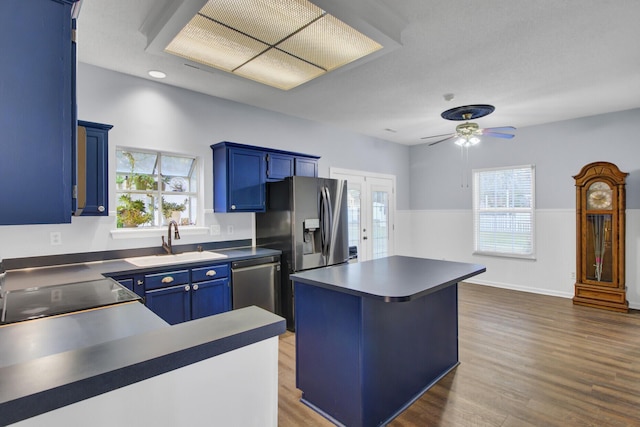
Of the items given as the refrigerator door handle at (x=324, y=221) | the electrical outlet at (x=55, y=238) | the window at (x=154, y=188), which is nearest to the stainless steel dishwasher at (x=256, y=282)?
the refrigerator door handle at (x=324, y=221)

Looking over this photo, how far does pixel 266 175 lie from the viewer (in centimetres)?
404

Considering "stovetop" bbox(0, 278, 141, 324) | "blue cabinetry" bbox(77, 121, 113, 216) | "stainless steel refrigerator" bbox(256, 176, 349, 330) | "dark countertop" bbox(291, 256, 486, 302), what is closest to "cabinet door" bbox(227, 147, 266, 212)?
"stainless steel refrigerator" bbox(256, 176, 349, 330)

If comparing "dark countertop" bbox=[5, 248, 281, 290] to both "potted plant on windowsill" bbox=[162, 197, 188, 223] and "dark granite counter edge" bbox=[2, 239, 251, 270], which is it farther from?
"potted plant on windowsill" bbox=[162, 197, 188, 223]

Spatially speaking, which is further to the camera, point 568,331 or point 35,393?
point 568,331

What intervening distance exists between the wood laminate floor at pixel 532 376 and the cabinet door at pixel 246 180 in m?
1.51

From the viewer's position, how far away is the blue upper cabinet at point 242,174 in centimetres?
373

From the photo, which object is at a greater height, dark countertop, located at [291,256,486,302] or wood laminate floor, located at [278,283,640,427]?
dark countertop, located at [291,256,486,302]

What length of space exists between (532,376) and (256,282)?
2.60 m

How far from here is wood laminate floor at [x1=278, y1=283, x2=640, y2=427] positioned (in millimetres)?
2234

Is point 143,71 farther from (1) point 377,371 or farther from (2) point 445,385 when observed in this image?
(2) point 445,385

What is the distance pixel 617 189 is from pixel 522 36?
10.4ft

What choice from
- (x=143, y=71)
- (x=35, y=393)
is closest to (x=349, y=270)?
(x=35, y=393)

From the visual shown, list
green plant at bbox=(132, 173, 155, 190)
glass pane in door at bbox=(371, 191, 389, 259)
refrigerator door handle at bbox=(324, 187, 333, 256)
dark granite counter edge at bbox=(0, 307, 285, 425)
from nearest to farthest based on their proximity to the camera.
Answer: dark granite counter edge at bbox=(0, 307, 285, 425)
green plant at bbox=(132, 173, 155, 190)
refrigerator door handle at bbox=(324, 187, 333, 256)
glass pane in door at bbox=(371, 191, 389, 259)

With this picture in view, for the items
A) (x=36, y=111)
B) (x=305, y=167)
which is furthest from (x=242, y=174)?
(x=36, y=111)
